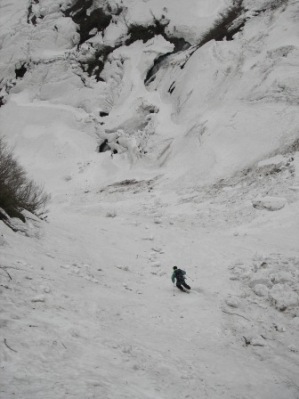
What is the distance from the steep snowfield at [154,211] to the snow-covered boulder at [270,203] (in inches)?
2.7

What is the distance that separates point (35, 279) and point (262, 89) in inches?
945

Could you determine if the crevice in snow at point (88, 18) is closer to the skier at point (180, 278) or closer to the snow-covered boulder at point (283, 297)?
the skier at point (180, 278)

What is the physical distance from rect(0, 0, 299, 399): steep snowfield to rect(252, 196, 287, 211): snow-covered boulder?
70 mm

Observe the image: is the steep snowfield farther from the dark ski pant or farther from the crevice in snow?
the crevice in snow

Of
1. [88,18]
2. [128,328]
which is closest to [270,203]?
[128,328]

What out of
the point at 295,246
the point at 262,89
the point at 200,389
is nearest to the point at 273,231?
the point at 295,246

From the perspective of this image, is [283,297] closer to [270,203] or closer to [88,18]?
[270,203]

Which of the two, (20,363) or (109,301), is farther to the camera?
(109,301)

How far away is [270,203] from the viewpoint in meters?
17.0

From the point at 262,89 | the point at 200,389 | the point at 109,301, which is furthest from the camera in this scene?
the point at 262,89

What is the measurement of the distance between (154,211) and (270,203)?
6803mm

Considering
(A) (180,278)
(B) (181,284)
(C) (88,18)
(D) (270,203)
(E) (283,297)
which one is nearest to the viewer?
(E) (283,297)

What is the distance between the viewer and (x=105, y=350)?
5922 mm

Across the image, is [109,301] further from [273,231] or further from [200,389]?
[273,231]
